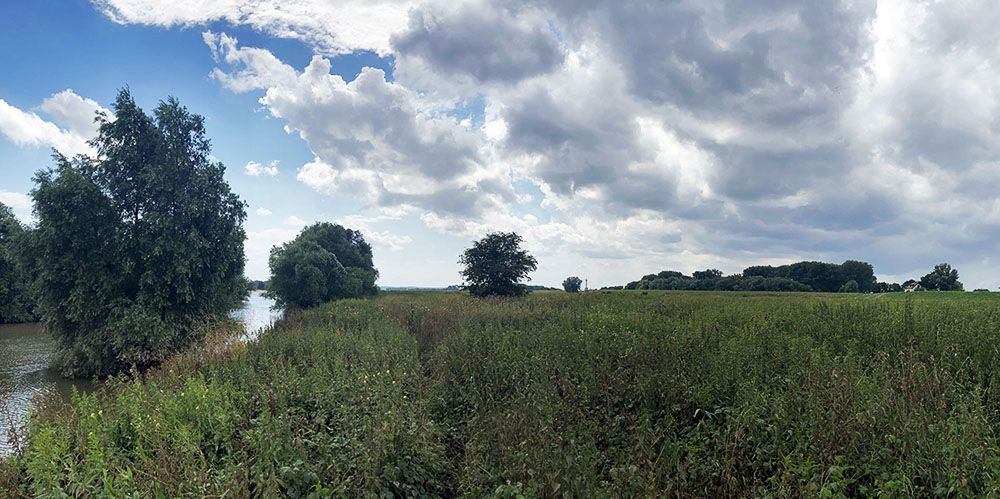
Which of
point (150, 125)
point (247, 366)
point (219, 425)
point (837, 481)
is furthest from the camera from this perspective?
point (150, 125)

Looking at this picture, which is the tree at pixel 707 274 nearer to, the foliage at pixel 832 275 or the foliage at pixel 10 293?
the foliage at pixel 832 275

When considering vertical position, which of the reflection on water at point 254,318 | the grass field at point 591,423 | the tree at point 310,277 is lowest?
the reflection on water at point 254,318

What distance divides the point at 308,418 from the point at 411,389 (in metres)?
1.62

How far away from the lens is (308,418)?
7.15 metres

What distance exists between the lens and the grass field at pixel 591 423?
14.0ft

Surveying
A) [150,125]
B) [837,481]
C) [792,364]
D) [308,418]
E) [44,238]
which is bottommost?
[308,418]

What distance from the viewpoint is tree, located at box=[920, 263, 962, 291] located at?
171 feet

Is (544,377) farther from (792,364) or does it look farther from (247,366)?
(247,366)

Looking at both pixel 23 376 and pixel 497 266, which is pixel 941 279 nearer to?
pixel 497 266

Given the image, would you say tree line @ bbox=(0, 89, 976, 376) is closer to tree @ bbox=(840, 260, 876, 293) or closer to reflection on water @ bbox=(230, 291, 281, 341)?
reflection on water @ bbox=(230, 291, 281, 341)

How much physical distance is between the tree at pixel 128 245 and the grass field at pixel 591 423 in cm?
1389

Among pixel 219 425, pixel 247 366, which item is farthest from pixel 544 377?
pixel 247 366

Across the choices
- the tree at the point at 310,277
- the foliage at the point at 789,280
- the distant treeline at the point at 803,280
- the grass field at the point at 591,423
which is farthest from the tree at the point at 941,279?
the tree at the point at 310,277

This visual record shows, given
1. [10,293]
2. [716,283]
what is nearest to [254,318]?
[10,293]
